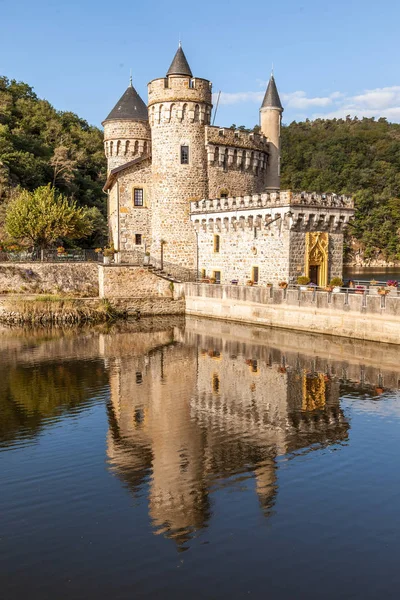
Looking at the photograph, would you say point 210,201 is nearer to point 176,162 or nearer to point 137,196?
point 176,162

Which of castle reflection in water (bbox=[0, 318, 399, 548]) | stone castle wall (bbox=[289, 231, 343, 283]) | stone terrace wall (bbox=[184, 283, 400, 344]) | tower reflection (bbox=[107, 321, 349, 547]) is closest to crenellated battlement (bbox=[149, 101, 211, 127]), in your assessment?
stone terrace wall (bbox=[184, 283, 400, 344])

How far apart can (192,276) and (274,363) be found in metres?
16.9

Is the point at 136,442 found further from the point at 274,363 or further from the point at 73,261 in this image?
the point at 73,261

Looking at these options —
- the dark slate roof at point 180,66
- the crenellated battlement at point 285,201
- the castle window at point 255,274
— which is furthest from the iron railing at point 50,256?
the dark slate roof at point 180,66

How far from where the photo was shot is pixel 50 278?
40250mm

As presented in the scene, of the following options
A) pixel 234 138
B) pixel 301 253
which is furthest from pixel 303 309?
pixel 234 138

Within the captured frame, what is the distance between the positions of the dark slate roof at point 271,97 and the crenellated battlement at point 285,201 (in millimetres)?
10620

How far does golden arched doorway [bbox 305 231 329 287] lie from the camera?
34.8 metres

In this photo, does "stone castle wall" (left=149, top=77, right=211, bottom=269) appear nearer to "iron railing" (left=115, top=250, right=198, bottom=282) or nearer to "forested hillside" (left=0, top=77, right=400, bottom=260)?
"iron railing" (left=115, top=250, right=198, bottom=282)

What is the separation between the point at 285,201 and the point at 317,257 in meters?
3.97

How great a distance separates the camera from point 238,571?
9953 mm

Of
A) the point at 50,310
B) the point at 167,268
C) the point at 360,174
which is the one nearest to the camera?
the point at 50,310

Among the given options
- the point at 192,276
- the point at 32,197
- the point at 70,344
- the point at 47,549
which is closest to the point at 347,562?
the point at 47,549

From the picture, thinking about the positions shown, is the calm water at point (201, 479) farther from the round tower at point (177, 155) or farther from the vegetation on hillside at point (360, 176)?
the vegetation on hillside at point (360, 176)
